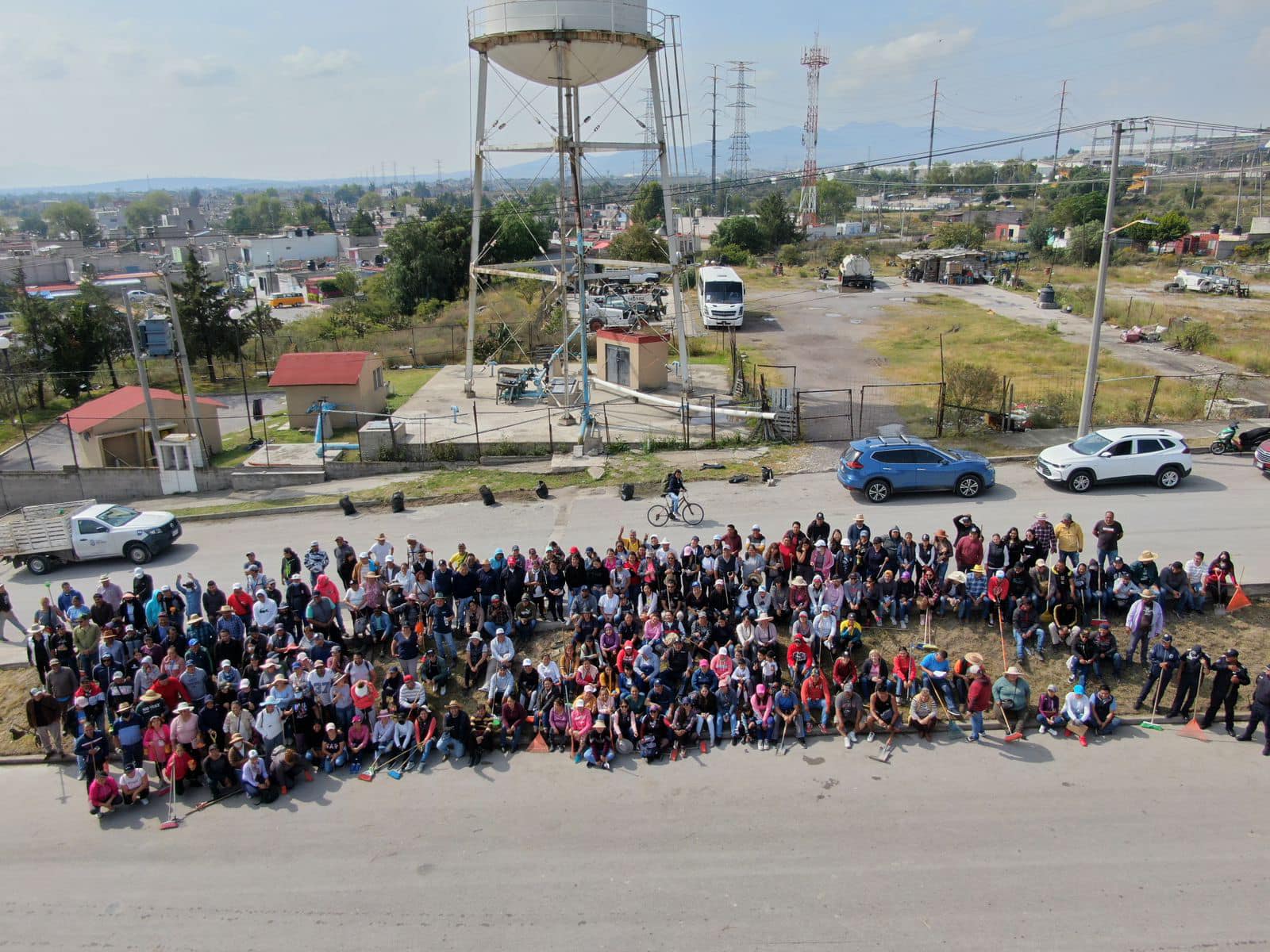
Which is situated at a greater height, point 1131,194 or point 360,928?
point 1131,194

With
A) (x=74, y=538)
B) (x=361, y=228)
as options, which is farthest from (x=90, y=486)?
(x=361, y=228)

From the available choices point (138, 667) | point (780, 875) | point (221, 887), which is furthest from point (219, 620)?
point (780, 875)

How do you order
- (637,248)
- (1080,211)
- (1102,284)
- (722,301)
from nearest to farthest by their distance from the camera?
1. (1102,284)
2. (722,301)
3. (637,248)
4. (1080,211)

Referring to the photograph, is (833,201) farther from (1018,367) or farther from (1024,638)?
(1024,638)

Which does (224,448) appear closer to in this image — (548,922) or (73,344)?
(73,344)

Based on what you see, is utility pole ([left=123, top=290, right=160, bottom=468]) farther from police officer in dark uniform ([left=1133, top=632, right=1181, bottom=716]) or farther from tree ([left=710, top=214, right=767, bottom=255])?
tree ([left=710, top=214, right=767, bottom=255])

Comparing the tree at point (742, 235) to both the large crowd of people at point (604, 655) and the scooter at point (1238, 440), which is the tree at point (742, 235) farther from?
the large crowd of people at point (604, 655)
